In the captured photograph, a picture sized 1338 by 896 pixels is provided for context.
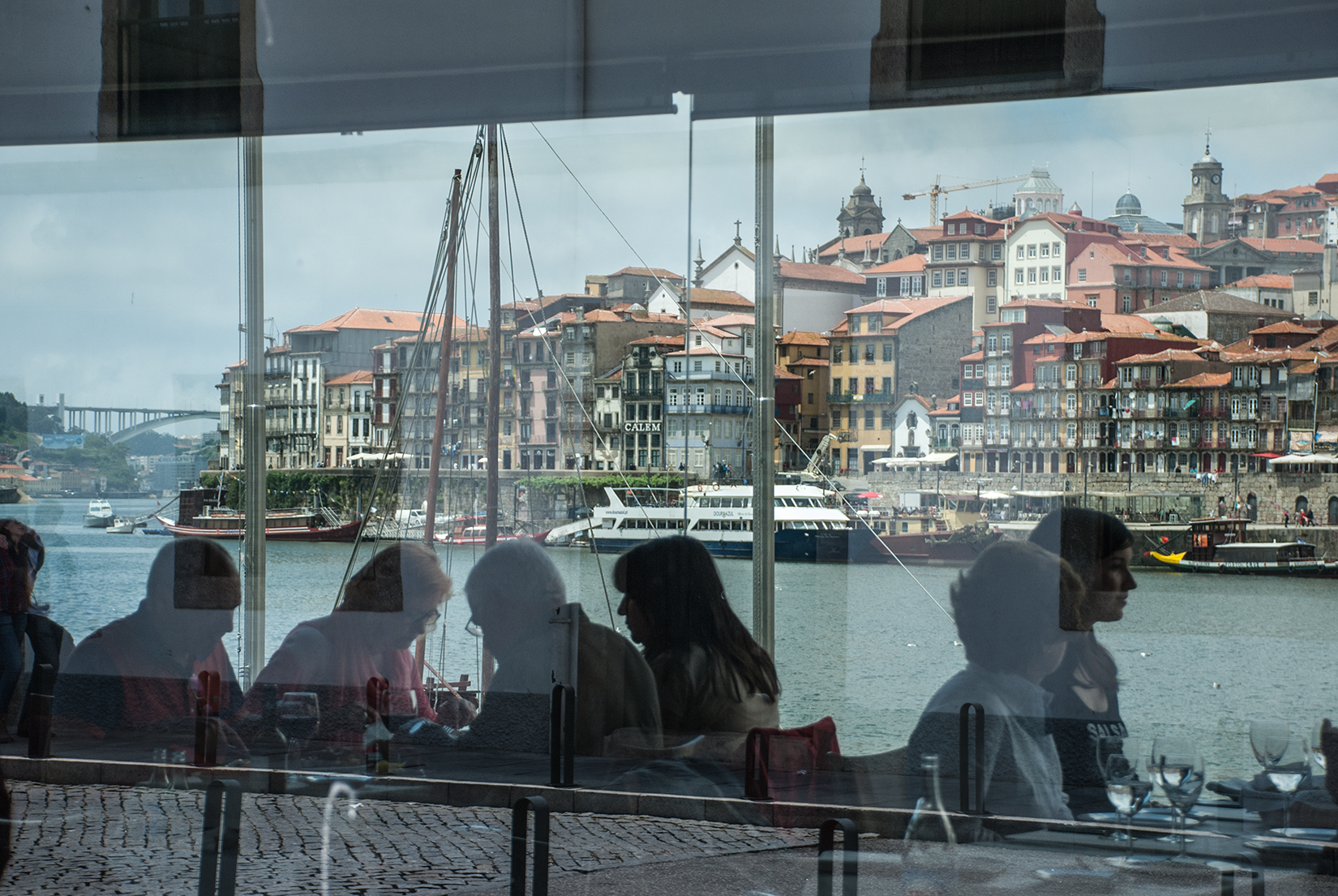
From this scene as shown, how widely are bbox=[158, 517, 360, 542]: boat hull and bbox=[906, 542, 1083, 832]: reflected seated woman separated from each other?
6.88 feet

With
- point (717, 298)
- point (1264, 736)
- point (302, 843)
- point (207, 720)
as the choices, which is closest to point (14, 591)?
point (207, 720)

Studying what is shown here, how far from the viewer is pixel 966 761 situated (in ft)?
5.37

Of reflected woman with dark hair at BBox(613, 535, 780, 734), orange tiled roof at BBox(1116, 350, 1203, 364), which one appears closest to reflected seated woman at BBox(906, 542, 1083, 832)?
reflected woman with dark hair at BBox(613, 535, 780, 734)

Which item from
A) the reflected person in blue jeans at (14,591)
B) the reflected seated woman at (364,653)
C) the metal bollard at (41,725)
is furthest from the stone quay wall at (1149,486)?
the reflected person in blue jeans at (14,591)

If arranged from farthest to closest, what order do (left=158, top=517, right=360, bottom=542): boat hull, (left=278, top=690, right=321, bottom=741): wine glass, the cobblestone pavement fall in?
1. (left=158, top=517, right=360, bottom=542): boat hull
2. (left=278, top=690, right=321, bottom=741): wine glass
3. the cobblestone pavement

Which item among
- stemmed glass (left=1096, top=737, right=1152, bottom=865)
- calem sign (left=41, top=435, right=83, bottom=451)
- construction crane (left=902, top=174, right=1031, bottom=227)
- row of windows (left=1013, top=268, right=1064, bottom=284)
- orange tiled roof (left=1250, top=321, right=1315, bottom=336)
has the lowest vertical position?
stemmed glass (left=1096, top=737, right=1152, bottom=865)

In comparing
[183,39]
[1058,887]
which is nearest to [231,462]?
[183,39]

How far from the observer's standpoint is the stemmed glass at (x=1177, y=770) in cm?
147

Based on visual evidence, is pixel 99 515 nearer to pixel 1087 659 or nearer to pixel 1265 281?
pixel 1087 659

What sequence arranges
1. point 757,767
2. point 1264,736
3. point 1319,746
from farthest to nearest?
point 1319,746
point 757,767
point 1264,736

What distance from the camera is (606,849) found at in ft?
8.39

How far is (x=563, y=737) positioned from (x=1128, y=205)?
1.89 metres

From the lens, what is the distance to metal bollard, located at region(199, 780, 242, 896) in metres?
1.73

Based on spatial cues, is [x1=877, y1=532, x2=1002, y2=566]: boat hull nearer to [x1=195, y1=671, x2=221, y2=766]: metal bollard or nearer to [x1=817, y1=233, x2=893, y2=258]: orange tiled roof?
[x1=817, y1=233, x2=893, y2=258]: orange tiled roof
